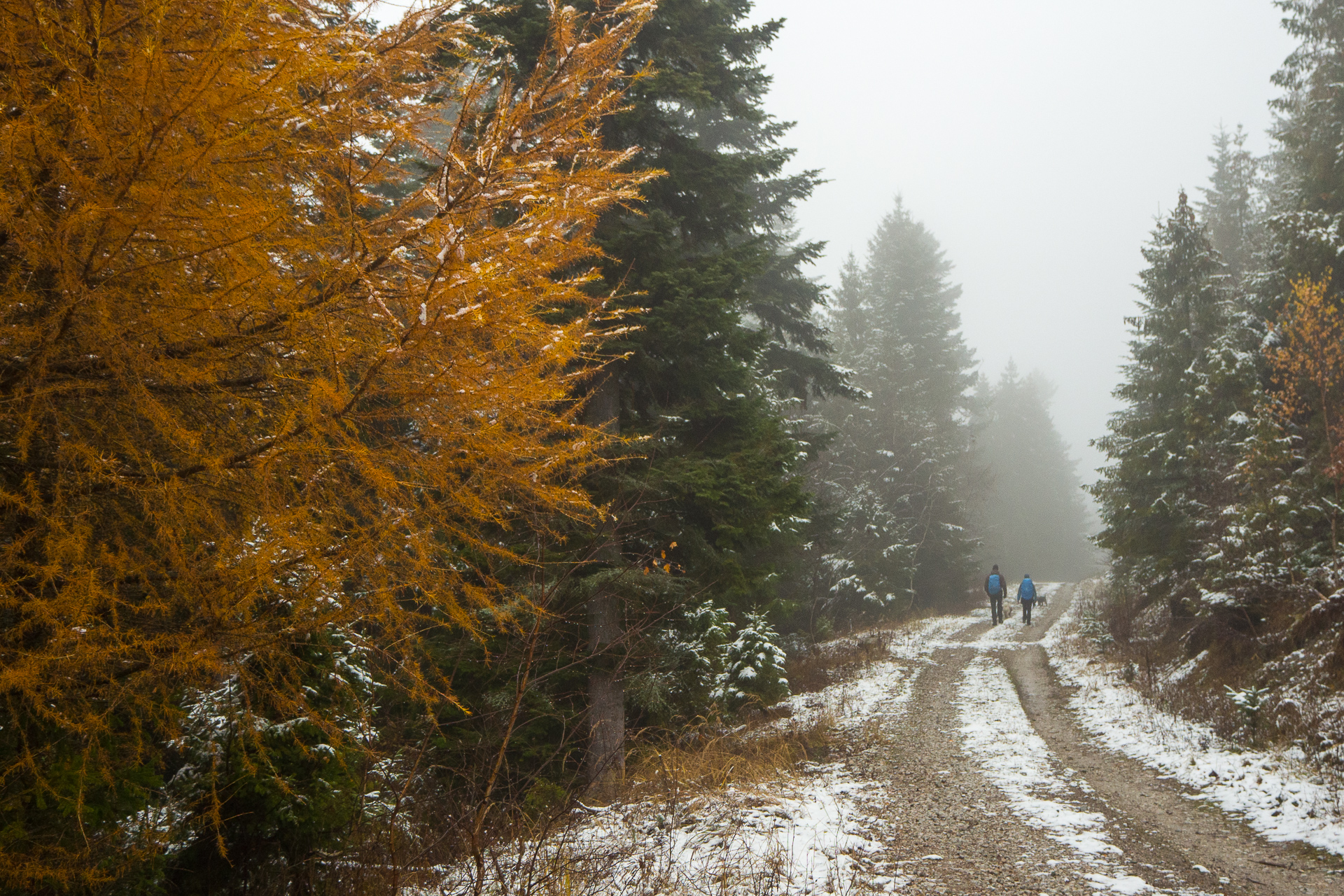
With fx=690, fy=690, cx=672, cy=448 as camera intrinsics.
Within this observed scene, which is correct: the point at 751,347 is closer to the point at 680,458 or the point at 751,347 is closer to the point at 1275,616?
the point at 680,458

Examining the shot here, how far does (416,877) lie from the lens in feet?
16.1

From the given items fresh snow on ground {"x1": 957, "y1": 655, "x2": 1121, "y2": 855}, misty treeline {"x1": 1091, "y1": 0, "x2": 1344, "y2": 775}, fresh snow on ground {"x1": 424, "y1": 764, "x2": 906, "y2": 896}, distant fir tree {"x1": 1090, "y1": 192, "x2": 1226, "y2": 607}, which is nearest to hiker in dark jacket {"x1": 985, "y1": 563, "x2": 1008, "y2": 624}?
misty treeline {"x1": 1091, "y1": 0, "x2": 1344, "y2": 775}

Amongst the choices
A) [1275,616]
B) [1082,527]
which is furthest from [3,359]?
[1082,527]

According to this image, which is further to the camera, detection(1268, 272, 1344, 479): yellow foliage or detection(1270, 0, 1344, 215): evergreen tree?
detection(1270, 0, 1344, 215): evergreen tree

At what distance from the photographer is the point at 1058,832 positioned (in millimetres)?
6691

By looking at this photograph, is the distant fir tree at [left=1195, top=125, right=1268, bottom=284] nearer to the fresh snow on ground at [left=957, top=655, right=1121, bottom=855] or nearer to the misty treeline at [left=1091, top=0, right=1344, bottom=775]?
the misty treeline at [left=1091, top=0, right=1344, bottom=775]

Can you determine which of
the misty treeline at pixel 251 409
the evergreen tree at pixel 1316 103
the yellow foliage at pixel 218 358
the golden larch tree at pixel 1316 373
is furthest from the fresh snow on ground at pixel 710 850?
the evergreen tree at pixel 1316 103

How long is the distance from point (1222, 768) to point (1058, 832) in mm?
3158

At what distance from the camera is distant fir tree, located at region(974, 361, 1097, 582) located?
173 feet

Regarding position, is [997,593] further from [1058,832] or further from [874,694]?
[1058,832]

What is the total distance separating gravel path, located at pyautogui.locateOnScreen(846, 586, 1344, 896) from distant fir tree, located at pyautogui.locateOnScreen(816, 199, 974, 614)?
38.0 ft

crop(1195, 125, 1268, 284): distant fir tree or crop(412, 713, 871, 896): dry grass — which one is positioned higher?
crop(1195, 125, 1268, 284): distant fir tree

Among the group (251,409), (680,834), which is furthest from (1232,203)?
(251,409)

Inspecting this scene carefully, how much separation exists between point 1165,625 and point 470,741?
722 inches
